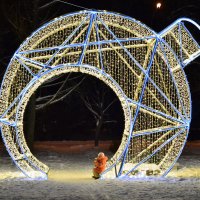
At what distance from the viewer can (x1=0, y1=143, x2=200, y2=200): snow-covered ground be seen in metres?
9.06

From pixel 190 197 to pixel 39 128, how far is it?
22499 mm

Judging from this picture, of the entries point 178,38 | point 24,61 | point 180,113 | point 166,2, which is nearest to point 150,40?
point 178,38

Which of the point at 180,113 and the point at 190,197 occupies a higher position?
the point at 180,113

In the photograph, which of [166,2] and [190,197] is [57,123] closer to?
[166,2]

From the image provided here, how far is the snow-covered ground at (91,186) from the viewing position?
9062mm

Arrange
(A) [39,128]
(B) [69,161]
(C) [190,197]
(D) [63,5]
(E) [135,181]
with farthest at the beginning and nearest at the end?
1. (A) [39,128]
2. (D) [63,5]
3. (B) [69,161]
4. (E) [135,181]
5. (C) [190,197]

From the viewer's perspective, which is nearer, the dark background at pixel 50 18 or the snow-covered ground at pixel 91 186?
the snow-covered ground at pixel 91 186

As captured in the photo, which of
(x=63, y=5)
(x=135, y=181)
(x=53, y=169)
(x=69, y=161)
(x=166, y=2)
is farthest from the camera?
(x=166, y=2)

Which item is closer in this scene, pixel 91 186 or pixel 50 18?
pixel 91 186

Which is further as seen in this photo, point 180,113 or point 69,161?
point 69,161

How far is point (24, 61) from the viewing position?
39.0ft

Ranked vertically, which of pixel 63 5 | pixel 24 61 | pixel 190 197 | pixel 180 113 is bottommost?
pixel 190 197

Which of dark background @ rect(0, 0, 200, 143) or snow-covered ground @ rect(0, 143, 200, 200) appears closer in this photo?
snow-covered ground @ rect(0, 143, 200, 200)

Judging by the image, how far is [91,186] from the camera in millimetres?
10367
